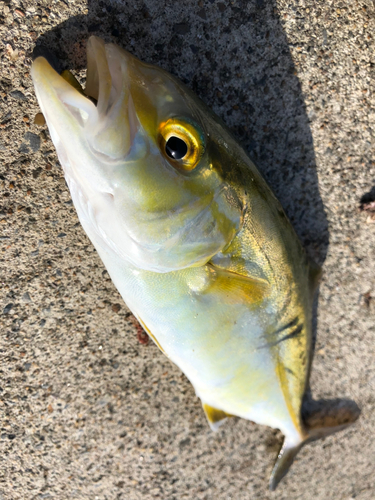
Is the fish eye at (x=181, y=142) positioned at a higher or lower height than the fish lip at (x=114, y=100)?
lower

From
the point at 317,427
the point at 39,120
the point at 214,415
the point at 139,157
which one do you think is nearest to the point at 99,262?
the point at 39,120

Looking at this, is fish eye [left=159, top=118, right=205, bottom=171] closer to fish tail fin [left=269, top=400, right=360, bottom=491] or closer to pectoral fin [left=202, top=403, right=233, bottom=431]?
pectoral fin [left=202, top=403, right=233, bottom=431]

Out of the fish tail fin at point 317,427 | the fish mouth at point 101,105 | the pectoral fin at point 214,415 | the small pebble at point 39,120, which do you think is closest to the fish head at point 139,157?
the fish mouth at point 101,105

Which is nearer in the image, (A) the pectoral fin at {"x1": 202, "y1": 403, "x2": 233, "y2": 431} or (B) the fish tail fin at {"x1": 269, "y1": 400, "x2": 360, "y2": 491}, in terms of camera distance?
(A) the pectoral fin at {"x1": 202, "y1": 403, "x2": 233, "y2": 431}

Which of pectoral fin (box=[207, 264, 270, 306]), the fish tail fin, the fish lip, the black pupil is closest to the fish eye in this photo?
the black pupil

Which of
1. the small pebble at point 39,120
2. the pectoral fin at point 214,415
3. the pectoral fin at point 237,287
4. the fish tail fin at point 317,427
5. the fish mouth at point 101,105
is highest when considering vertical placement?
the fish mouth at point 101,105

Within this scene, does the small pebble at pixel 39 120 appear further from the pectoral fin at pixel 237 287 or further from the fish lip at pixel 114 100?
the pectoral fin at pixel 237 287
